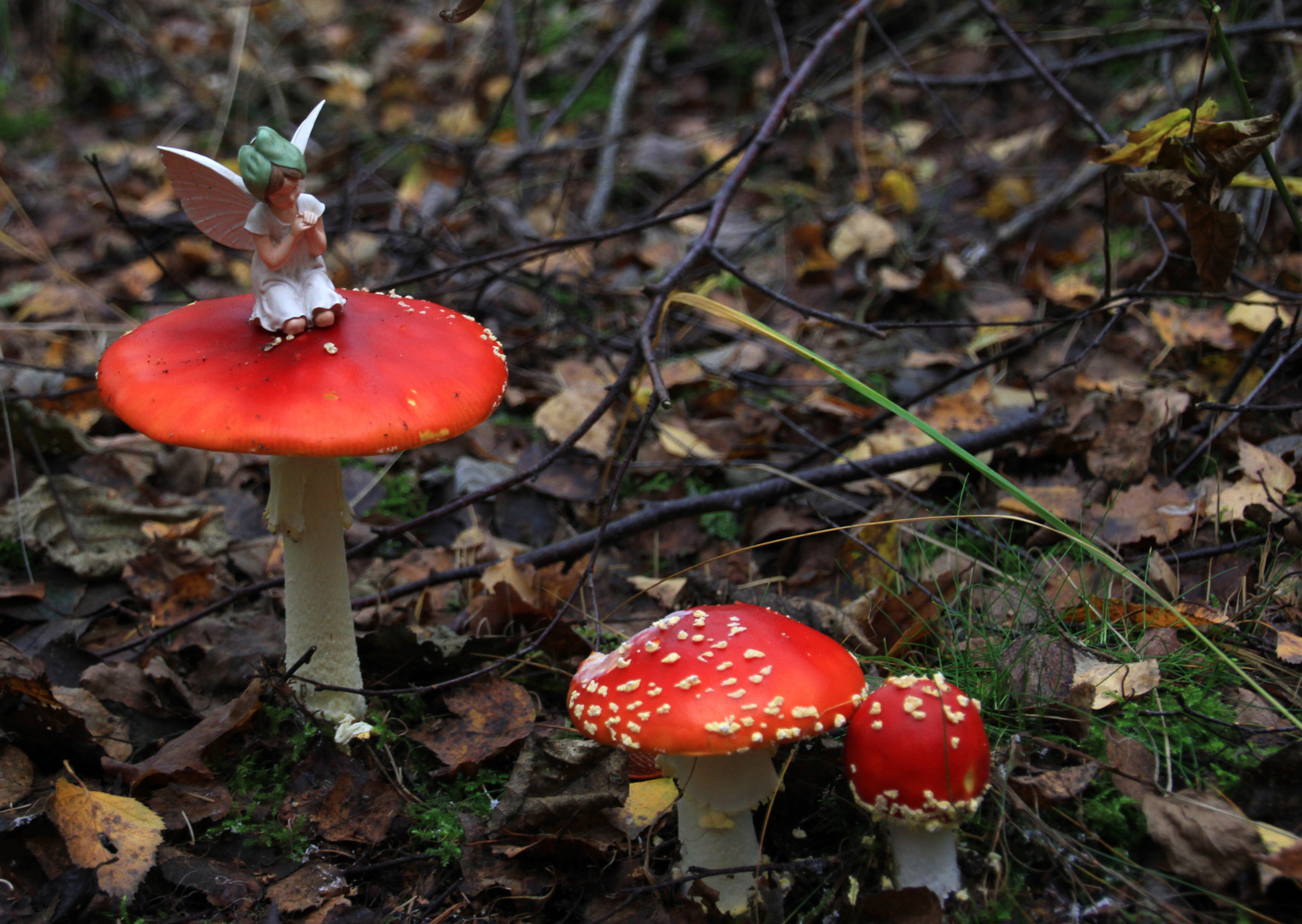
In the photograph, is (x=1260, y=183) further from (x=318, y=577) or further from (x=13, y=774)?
(x=13, y=774)

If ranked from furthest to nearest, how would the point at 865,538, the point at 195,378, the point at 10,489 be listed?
the point at 10,489
the point at 865,538
the point at 195,378

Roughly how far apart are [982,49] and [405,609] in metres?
5.44

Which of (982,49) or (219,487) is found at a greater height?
(982,49)

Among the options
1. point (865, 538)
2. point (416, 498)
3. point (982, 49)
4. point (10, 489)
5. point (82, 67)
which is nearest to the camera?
point (865, 538)

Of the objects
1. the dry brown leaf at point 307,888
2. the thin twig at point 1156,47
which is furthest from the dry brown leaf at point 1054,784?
the thin twig at point 1156,47

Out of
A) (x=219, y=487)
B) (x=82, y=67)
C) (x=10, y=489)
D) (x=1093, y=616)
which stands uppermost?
(x=82, y=67)

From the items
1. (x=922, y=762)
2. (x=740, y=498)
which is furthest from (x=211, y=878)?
(x=740, y=498)

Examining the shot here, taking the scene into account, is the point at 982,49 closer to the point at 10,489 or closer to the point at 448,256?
the point at 448,256

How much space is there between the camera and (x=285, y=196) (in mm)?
1993

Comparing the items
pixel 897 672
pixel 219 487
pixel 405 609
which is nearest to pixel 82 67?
pixel 219 487

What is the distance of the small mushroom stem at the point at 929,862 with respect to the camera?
5.85ft

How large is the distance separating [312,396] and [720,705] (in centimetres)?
104

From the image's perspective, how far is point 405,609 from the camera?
316cm

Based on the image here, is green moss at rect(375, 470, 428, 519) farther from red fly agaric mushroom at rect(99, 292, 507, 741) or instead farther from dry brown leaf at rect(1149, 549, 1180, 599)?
dry brown leaf at rect(1149, 549, 1180, 599)
